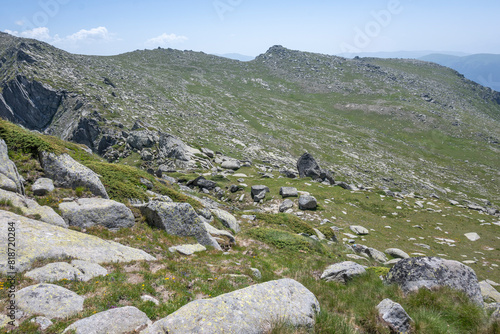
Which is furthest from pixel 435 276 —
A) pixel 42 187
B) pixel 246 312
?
pixel 42 187

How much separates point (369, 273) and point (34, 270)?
15.3 meters

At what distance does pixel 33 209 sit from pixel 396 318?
1714 cm

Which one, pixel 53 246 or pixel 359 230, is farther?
pixel 359 230

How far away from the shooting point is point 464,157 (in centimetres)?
10806

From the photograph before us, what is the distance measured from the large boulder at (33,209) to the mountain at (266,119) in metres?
40.8

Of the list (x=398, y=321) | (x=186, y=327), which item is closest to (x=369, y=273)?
(x=398, y=321)

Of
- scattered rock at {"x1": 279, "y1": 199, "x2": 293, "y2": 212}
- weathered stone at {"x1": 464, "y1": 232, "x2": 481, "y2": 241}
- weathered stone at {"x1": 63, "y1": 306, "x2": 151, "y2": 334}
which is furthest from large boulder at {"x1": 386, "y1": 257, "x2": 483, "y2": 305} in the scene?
weathered stone at {"x1": 464, "y1": 232, "x2": 481, "y2": 241}

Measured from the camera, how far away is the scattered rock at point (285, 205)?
119ft

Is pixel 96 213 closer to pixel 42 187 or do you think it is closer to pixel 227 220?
pixel 42 187

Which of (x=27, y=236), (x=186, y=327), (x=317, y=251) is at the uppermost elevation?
(x=27, y=236)

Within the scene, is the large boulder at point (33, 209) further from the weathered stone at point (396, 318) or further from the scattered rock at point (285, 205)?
the scattered rock at point (285, 205)

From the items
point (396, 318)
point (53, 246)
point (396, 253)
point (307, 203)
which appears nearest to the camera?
point (396, 318)

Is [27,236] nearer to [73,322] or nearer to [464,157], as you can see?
[73,322]

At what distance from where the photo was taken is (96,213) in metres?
14.9
